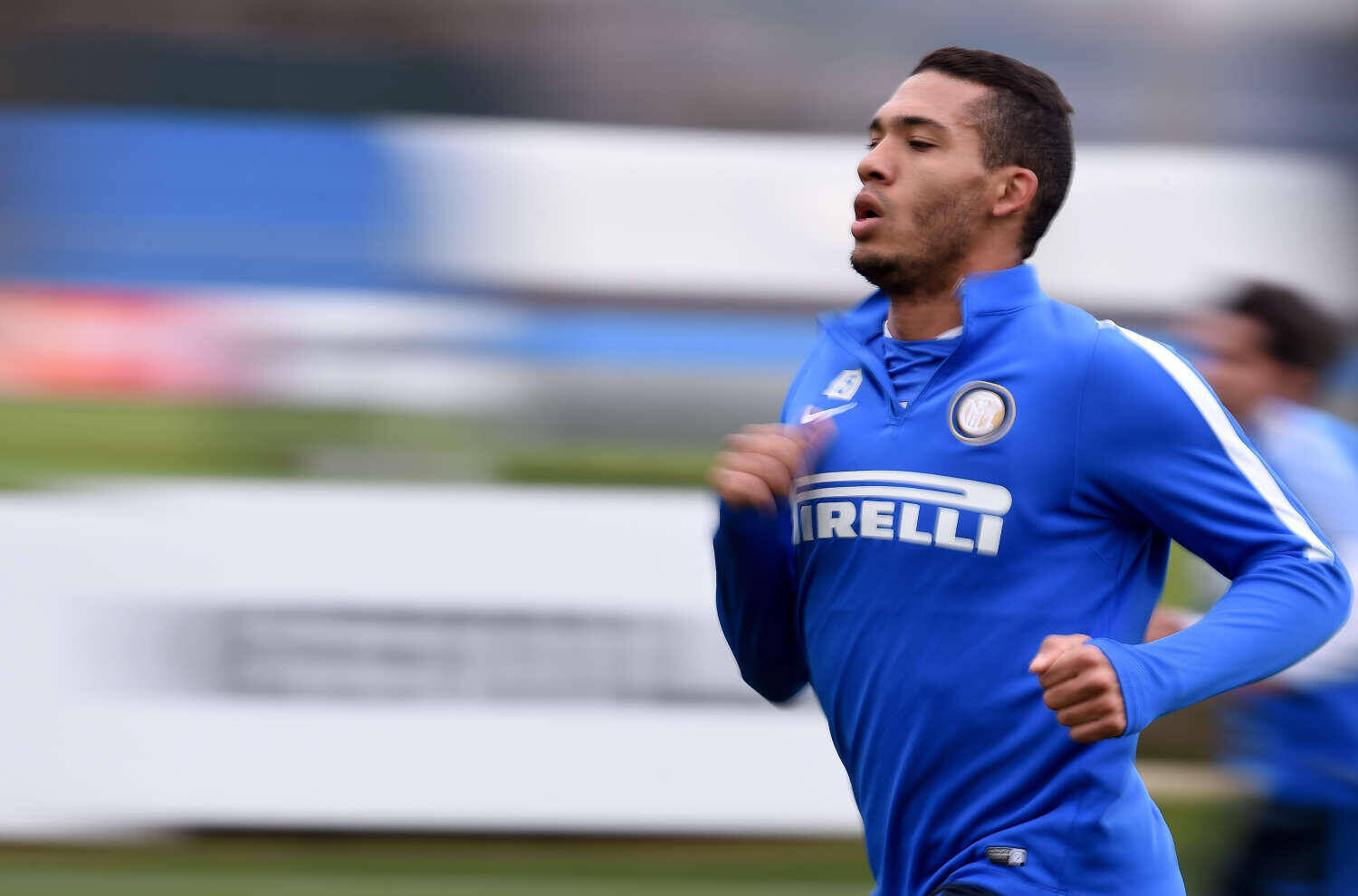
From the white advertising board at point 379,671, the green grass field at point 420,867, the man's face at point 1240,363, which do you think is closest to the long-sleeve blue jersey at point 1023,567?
the man's face at point 1240,363

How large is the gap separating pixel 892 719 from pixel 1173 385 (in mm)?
484

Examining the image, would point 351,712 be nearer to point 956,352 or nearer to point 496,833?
point 496,833

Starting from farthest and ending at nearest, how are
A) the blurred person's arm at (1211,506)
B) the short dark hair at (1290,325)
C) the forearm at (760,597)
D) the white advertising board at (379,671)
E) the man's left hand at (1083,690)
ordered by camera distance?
the white advertising board at (379,671), the short dark hair at (1290,325), the forearm at (760,597), the blurred person's arm at (1211,506), the man's left hand at (1083,690)

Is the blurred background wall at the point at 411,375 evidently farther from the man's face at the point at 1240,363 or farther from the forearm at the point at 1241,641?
the forearm at the point at 1241,641

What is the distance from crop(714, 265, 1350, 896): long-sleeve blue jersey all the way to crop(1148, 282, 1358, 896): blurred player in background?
1.09m

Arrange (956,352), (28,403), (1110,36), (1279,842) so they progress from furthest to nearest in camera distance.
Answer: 1. (1110,36)
2. (28,403)
3. (1279,842)
4. (956,352)

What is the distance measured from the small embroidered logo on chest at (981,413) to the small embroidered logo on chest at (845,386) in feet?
0.48

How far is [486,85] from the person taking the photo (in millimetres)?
4473

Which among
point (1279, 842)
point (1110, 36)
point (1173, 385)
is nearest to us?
point (1173, 385)

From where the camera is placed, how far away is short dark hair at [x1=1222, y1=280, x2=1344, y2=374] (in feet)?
10.5

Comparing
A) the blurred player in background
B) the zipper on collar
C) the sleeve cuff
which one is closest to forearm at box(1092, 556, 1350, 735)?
the sleeve cuff

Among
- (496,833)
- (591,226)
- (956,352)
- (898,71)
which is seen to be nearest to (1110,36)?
(898,71)

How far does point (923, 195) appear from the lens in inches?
76.4

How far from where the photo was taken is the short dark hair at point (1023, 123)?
6.46 feet
